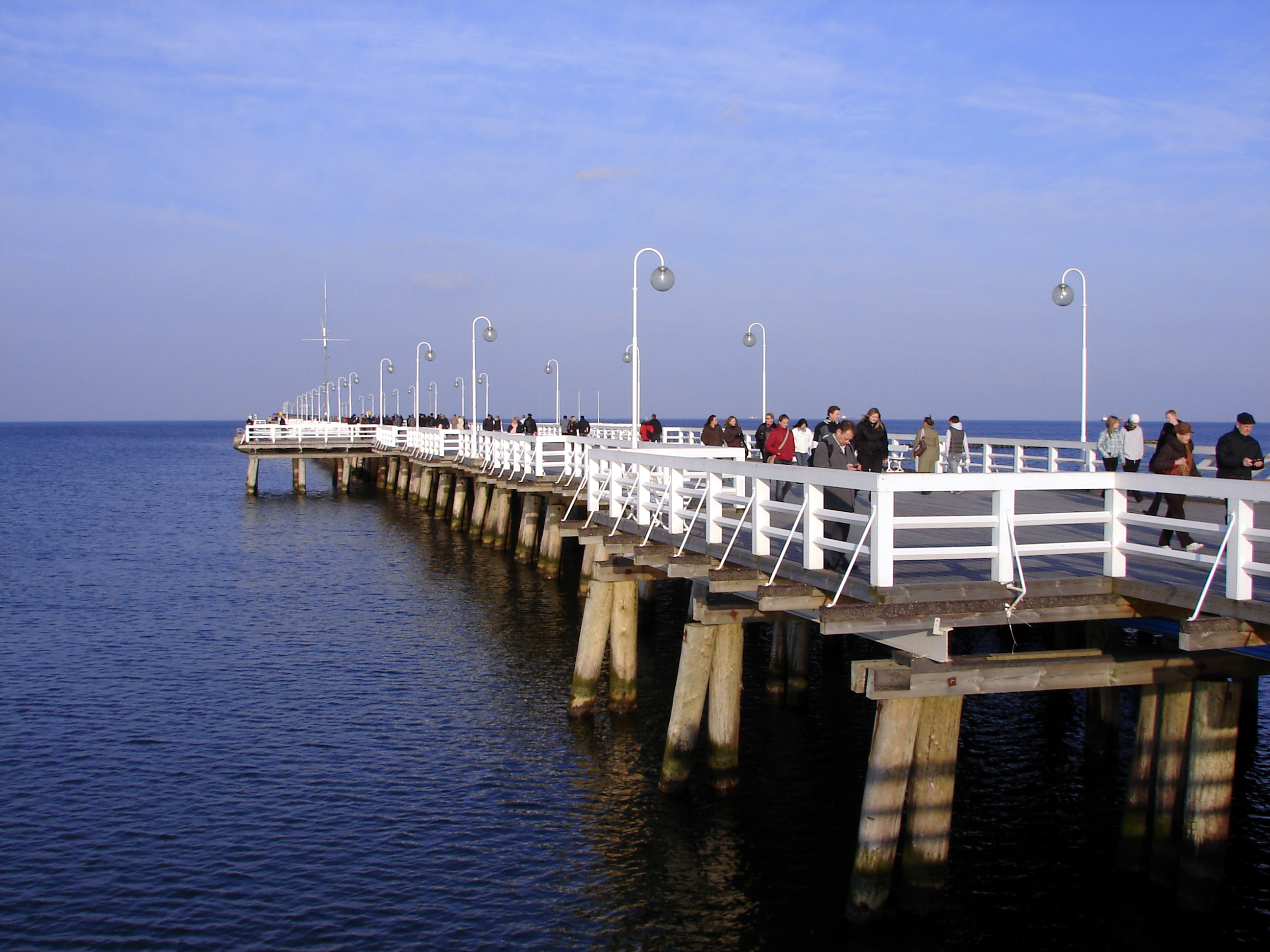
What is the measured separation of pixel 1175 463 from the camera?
1197cm

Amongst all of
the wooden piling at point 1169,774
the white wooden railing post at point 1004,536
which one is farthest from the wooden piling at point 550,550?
the white wooden railing post at point 1004,536

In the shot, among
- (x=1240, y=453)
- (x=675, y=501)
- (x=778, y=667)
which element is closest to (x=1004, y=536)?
(x=1240, y=453)

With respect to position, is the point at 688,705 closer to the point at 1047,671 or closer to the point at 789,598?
the point at 789,598

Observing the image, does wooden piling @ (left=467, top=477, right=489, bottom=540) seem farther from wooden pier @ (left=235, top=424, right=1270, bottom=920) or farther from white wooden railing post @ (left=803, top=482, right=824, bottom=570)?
white wooden railing post @ (left=803, top=482, right=824, bottom=570)

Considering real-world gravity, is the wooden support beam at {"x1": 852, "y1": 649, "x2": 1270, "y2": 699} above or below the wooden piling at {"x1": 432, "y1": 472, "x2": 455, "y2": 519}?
above

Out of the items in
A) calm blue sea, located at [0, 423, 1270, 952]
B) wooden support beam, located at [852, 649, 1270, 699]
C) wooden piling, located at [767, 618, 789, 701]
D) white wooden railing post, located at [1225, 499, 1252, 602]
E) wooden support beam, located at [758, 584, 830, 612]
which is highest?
white wooden railing post, located at [1225, 499, 1252, 602]

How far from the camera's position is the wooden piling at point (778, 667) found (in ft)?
49.9

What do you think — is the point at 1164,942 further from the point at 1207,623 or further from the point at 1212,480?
the point at 1212,480

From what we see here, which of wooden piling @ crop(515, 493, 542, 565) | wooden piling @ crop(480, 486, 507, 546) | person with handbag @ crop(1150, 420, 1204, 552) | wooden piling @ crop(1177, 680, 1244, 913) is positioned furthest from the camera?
wooden piling @ crop(480, 486, 507, 546)

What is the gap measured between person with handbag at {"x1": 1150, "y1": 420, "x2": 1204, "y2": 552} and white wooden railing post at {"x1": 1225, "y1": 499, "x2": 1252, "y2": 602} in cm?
348

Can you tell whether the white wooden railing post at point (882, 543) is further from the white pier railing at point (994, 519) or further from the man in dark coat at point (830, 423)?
the man in dark coat at point (830, 423)

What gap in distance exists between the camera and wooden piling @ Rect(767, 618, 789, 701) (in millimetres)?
15211

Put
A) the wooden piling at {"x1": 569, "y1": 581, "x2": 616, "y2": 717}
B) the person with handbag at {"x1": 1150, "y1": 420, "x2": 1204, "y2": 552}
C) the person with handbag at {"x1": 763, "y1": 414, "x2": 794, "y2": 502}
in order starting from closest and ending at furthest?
the person with handbag at {"x1": 1150, "y1": 420, "x2": 1204, "y2": 552}
the wooden piling at {"x1": 569, "y1": 581, "x2": 616, "y2": 717}
the person with handbag at {"x1": 763, "y1": 414, "x2": 794, "y2": 502}

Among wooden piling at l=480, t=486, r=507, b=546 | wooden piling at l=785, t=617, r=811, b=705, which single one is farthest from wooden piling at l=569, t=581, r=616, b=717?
wooden piling at l=480, t=486, r=507, b=546
